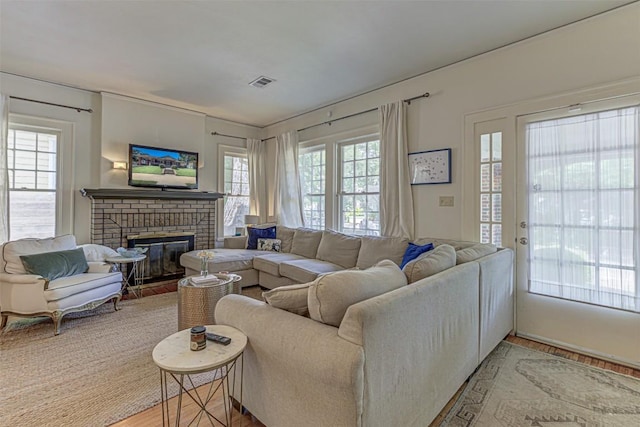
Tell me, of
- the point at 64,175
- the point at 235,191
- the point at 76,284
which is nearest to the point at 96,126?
the point at 64,175

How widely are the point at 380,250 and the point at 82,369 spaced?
2966 mm

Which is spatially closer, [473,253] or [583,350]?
[473,253]

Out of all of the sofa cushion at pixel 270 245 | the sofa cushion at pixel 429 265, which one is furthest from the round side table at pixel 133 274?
the sofa cushion at pixel 429 265

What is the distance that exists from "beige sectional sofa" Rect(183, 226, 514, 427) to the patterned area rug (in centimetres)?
15

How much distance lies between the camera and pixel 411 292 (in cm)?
149

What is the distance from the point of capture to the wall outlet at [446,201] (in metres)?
3.44

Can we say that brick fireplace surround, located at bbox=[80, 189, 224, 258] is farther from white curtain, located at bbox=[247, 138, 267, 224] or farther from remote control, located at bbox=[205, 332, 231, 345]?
remote control, located at bbox=[205, 332, 231, 345]

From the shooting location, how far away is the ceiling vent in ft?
12.6

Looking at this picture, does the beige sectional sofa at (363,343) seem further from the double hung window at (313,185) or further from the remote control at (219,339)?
the double hung window at (313,185)

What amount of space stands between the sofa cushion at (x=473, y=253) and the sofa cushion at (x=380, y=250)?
914mm

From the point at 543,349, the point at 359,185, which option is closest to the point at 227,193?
the point at 359,185

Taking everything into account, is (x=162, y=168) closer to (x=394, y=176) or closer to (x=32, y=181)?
(x=32, y=181)

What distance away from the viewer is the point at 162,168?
4.84 meters

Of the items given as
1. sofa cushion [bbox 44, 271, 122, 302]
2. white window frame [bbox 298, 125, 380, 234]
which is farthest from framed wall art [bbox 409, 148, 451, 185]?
sofa cushion [bbox 44, 271, 122, 302]
